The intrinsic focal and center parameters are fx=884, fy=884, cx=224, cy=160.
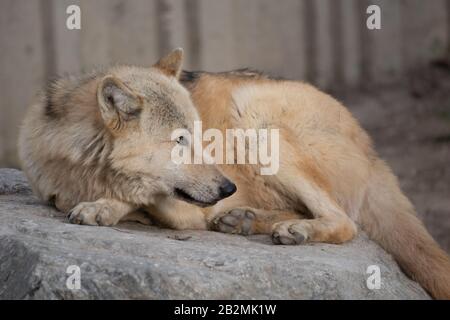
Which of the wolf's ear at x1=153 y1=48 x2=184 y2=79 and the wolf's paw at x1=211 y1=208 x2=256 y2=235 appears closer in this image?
the wolf's paw at x1=211 y1=208 x2=256 y2=235

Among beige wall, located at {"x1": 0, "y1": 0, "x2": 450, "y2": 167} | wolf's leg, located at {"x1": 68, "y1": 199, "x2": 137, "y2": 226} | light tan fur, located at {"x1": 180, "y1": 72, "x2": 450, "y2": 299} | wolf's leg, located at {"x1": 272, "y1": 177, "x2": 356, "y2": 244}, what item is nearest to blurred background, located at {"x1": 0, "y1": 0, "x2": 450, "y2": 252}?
beige wall, located at {"x1": 0, "y1": 0, "x2": 450, "y2": 167}

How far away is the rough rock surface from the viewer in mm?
3912

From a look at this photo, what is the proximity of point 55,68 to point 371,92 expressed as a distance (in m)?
4.73

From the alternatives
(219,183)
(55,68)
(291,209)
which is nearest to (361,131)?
(291,209)

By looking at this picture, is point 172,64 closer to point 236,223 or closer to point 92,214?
point 236,223

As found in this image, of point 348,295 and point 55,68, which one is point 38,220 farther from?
point 55,68

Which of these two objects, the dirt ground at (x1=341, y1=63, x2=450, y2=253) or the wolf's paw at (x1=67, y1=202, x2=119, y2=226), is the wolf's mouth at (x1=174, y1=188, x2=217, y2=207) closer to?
the wolf's paw at (x1=67, y1=202, x2=119, y2=226)

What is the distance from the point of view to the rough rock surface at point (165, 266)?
3.91 metres

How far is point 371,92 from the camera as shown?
11.7 metres

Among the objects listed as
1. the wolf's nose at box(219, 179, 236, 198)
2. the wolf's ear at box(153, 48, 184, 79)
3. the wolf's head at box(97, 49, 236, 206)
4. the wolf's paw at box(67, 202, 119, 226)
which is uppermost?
the wolf's ear at box(153, 48, 184, 79)

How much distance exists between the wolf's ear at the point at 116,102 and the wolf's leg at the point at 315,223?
1040mm

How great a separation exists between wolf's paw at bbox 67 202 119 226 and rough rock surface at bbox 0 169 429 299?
8cm

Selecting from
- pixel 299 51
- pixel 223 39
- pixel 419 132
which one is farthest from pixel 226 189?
pixel 299 51

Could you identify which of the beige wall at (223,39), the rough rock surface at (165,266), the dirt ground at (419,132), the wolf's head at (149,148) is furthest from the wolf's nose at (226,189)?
the beige wall at (223,39)
